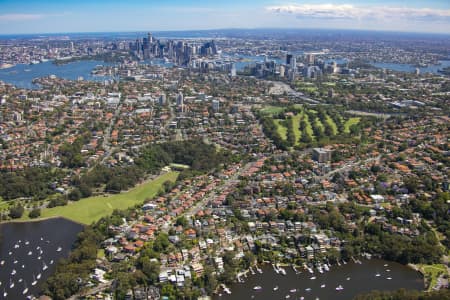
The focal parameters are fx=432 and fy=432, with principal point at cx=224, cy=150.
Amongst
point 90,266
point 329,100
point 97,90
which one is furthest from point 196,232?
point 97,90

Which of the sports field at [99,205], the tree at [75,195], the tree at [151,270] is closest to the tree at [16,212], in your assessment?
the sports field at [99,205]

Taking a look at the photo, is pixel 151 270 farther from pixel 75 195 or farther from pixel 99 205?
pixel 75 195

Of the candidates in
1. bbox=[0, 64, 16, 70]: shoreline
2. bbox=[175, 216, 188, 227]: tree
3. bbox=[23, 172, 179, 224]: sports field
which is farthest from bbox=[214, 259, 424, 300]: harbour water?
bbox=[0, 64, 16, 70]: shoreline

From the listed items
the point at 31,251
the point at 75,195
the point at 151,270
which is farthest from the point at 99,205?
the point at 151,270

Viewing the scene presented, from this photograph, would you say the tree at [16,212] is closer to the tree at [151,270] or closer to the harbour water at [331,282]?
the tree at [151,270]

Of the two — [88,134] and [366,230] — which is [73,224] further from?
[88,134]

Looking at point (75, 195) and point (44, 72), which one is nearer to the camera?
point (75, 195)
